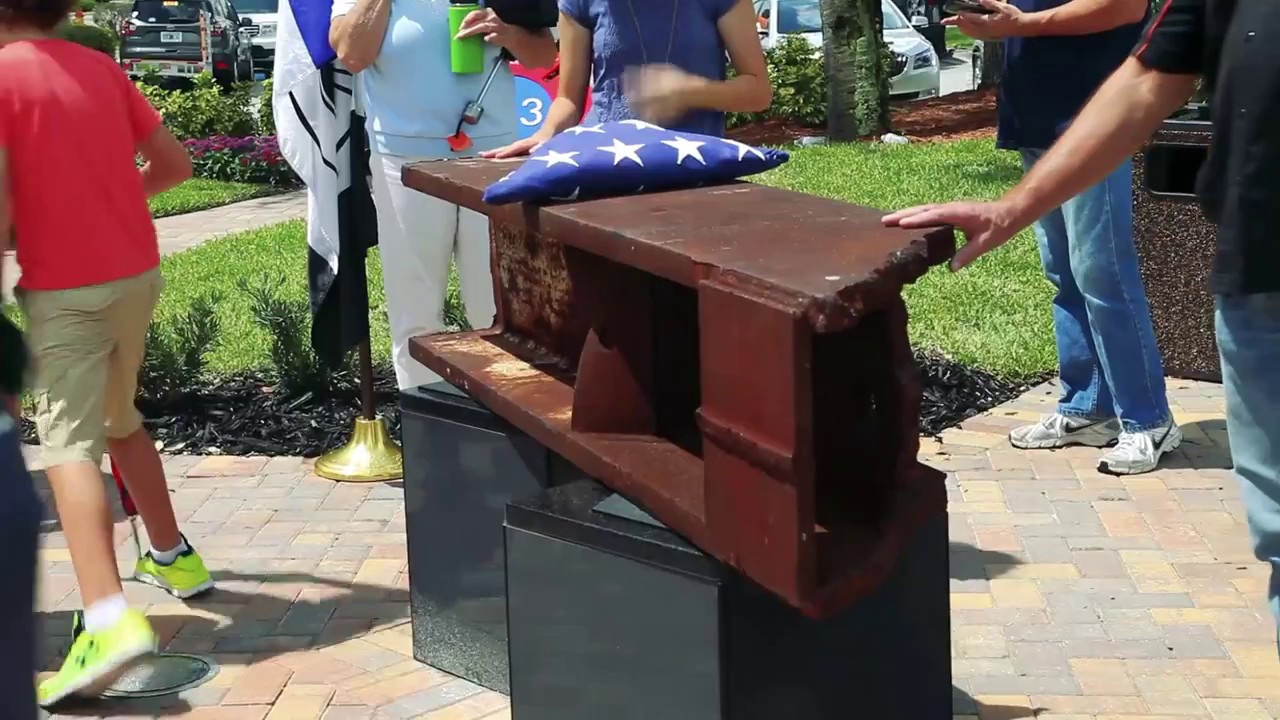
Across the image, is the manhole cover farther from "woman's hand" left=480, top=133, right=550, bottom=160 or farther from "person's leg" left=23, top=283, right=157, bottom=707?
"woman's hand" left=480, top=133, right=550, bottom=160

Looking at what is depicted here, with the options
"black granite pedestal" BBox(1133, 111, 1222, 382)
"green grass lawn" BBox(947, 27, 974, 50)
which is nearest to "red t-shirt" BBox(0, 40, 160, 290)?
"black granite pedestal" BBox(1133, 111, 1222, 382)

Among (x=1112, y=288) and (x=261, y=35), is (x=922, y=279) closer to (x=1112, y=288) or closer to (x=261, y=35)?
(x=1112, y=288)

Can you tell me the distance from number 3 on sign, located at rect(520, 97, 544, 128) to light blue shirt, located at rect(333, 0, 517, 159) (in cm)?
159

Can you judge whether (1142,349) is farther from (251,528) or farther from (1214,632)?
(251,528)

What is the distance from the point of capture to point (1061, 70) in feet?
16.5

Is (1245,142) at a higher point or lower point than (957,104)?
higher

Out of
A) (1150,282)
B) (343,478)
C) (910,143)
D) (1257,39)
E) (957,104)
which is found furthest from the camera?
(957,104)

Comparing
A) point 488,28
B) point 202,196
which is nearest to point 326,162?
point 488,28

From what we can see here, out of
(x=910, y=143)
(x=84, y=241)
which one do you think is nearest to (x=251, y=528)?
(x=84, y=241)

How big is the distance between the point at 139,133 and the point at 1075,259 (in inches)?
120

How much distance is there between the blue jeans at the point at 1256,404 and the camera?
2.61 m

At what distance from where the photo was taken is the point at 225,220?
13.6 metres

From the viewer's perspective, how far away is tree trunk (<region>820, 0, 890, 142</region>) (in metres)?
15.9

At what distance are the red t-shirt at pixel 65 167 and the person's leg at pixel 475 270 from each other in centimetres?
138
